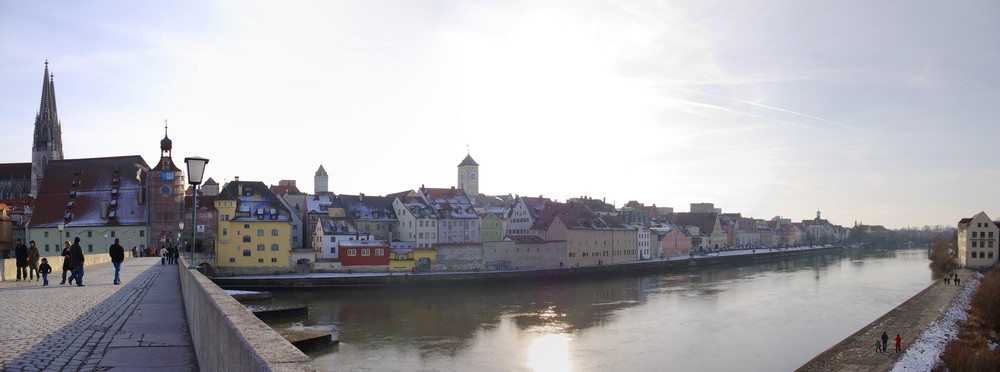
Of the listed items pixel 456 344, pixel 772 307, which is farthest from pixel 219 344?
pixel 772 307

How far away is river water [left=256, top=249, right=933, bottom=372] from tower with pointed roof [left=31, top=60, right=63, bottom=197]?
6689 cm

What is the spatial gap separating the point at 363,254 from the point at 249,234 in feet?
28.1

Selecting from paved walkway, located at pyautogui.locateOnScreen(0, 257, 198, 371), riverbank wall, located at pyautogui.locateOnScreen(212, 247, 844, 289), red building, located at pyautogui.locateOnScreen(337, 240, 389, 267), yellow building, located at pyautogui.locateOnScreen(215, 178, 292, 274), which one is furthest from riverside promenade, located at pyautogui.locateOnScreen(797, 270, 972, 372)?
yellow building, located at pyautogui.locateOnScreen(215, 178, 292, 274)

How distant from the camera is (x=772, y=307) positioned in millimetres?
36531

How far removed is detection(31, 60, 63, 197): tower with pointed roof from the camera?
8606 cm

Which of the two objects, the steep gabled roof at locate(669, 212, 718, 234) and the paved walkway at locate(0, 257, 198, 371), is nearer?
the paved walkway at locate(0, 257, 198, 371)

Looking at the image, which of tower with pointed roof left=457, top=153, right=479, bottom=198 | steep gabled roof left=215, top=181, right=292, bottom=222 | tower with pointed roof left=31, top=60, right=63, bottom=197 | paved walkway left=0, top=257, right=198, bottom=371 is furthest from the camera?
tower with pointed roof left=457, top=153, right=479, bottom=198

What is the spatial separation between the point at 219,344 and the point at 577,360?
1963cm

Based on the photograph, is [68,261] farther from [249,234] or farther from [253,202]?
[253,202]

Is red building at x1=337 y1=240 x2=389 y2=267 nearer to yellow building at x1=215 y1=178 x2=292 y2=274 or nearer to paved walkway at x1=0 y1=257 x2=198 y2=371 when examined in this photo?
yellow building at x1=215 y1=178 x2=292 y2=274

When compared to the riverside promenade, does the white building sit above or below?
above

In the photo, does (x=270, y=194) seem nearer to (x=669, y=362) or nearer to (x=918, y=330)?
(x=669, y=362)

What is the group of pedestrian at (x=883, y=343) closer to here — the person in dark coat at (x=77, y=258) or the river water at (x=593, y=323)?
the river water at (x=593, y=323)

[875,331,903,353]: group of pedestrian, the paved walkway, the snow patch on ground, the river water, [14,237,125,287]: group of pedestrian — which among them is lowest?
the river water
